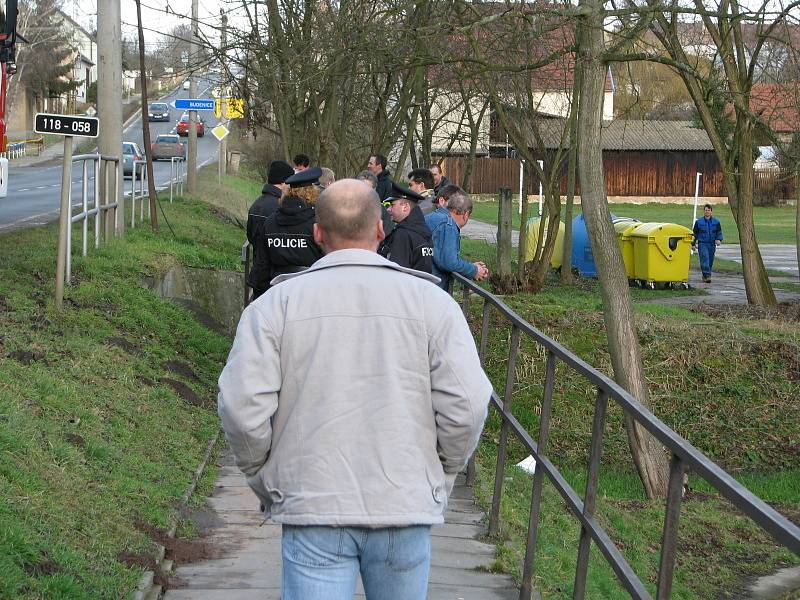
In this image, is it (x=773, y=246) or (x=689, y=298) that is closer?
(x=689, y=298)

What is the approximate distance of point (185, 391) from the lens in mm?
9180

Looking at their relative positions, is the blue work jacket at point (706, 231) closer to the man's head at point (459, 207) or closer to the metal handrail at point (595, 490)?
the man's head at point (459, 207)

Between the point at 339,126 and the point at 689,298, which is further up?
the point at 339,126

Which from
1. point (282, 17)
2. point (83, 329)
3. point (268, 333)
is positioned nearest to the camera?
point (268, 333)

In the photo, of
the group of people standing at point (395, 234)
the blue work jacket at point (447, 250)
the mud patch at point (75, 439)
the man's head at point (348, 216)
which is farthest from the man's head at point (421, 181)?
the man's head at point (348, 216)

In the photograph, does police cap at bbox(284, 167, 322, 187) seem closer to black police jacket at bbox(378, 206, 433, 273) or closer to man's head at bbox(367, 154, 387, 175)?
black police jacket at bbox(378, 206, 433, 273)

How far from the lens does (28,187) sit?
115 ft

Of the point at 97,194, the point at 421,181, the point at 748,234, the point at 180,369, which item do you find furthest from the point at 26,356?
the point at 748,234

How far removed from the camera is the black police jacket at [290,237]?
26.5ft

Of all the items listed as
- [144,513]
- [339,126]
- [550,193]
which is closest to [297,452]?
[144,513]

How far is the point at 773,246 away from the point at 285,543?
1377 inches

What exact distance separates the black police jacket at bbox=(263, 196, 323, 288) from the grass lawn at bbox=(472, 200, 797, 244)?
28239mm

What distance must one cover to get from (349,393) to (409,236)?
4.46 meters

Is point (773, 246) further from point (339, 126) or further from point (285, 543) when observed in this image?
point (285, 543)
